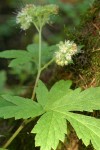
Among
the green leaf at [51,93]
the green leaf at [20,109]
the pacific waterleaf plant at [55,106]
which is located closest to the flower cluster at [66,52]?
the pacific waterleaf plant at [55,106]

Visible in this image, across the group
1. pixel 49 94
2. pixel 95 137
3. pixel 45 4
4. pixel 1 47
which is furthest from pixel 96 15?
pixel 1 47

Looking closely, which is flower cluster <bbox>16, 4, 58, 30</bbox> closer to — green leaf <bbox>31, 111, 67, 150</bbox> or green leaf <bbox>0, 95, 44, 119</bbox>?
green leaf <bbox>0, 95, 44, 119</bbox>

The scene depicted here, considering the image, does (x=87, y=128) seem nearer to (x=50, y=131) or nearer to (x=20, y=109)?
(x=50, y=131)

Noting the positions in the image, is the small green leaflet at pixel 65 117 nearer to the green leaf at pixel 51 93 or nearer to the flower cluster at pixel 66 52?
the green leaf at pixel 51 93

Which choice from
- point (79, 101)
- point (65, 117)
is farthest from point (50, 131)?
point (79, 101)

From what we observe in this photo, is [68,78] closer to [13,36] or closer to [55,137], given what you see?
[55,137]

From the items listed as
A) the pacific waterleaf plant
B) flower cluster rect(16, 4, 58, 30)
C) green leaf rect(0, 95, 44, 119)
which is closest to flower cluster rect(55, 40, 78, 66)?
the pacific waterleaf plant

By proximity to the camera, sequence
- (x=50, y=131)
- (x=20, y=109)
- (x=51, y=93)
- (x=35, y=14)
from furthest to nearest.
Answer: (x=35, y=14), (x=51, y=93), (x=20, y=109), (x=50, y=131)
